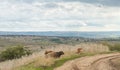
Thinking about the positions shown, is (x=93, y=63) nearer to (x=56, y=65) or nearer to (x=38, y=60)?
(x=56, y=65)

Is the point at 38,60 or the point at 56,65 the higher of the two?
the point at 38,60

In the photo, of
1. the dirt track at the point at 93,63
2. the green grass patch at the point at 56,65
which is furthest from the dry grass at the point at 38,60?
the dirt track at the point at 93,63

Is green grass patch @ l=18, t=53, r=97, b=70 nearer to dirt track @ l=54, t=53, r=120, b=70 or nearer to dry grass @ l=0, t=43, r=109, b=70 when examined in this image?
dry grass @ l=0, t=43, r=109, b=70

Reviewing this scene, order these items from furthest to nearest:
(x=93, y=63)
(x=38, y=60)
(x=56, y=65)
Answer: (x=38, y=60)
(x=56, y=65)
(x=93, y=63)

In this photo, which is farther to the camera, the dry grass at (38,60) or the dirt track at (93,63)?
the dry grass at (38,60)

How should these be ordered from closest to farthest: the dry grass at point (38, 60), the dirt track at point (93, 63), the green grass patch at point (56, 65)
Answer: the dirt track at point (93, 63)
the green grass patch at point (56, 65)
the dry grass at point (38, 60)

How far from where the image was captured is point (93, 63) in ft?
97.2

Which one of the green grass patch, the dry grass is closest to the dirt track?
the green grass patch

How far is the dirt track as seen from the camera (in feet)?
91.3

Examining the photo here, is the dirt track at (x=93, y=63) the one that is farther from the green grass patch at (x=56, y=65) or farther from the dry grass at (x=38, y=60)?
the dry grass at (x=38, y=60)

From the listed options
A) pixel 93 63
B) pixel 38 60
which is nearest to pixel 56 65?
pixel 38 60

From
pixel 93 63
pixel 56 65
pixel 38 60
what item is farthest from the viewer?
pixel 38 60

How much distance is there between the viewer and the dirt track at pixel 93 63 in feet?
91.3

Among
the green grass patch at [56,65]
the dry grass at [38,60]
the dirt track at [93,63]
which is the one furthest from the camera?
the dry grass at [38,60]
